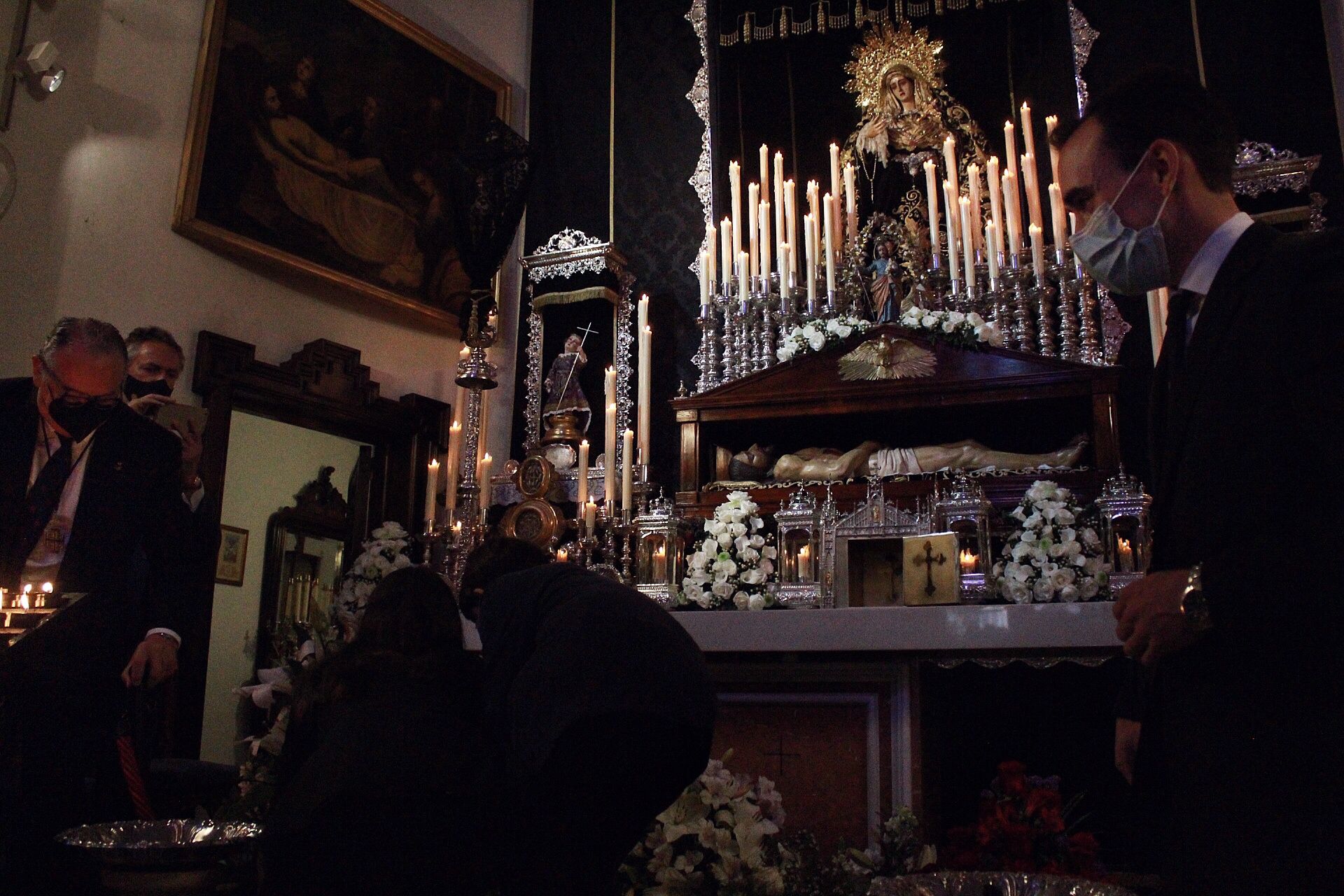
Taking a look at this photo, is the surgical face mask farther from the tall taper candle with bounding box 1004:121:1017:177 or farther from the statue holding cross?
the tall taper candle with bounding box 1004:121:1017:177

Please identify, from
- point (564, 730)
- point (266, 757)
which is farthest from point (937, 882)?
point (266, 757)

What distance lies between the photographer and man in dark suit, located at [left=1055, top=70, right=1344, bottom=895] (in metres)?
1.26

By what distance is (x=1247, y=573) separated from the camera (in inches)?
50.9

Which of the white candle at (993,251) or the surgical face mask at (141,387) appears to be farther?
the white candle at (993,251)

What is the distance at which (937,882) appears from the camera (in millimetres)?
2031

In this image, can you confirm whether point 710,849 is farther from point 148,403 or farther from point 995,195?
point 995,195

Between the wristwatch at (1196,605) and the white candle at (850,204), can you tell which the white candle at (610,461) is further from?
the wristwatch at (1196,605)

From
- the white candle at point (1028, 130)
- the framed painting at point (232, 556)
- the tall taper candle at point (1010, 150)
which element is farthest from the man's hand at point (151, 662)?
the white candle at point (1028, 130)

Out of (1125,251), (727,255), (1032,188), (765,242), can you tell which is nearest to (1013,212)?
(1032,188)

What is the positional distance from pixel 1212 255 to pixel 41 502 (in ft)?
12.9

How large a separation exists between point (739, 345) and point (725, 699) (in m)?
3.10

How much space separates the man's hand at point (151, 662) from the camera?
402 cm

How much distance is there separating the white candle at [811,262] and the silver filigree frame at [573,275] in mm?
1278

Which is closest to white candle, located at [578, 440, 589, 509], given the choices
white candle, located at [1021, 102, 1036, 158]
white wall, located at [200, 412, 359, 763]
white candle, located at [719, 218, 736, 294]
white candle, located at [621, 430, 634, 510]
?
white candle, located at [621, 430, 634, 510]
